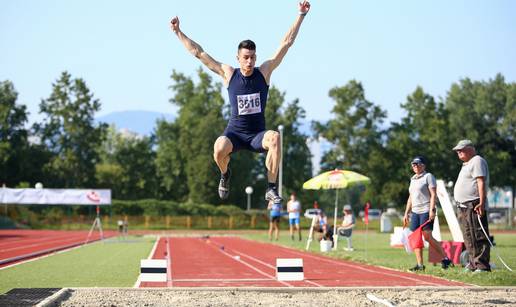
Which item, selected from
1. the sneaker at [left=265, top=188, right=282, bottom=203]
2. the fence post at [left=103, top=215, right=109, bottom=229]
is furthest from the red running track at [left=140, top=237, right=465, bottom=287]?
the fence post at [left=103, top=215, right=109, bottom=229]

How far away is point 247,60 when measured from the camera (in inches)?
363

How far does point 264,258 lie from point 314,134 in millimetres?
55171

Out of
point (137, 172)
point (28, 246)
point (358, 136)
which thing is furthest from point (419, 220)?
point (137, 172)

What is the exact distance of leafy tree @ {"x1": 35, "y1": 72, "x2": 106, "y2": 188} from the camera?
230 feet

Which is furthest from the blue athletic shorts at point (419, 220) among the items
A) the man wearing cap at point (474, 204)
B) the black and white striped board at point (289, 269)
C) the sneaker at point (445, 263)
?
the black and white striped board at point (289, 269)

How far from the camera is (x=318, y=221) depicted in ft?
81.7

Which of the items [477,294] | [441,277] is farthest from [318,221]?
[477,294]

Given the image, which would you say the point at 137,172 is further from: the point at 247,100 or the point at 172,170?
the point at 247,100

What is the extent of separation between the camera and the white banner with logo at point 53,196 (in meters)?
45.9

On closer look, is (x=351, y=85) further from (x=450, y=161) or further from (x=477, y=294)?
(x=477, y=294)

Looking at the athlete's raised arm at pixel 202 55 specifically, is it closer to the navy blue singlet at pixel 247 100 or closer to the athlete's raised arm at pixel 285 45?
the navy blue singlet at pixel 247 100

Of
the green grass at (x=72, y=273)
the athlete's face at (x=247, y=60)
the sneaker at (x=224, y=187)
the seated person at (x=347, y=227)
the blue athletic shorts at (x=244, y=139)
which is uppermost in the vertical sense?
the athlete's face at (x=247, y=60)

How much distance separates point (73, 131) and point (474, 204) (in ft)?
202

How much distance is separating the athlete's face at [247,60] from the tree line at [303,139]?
199 ft
